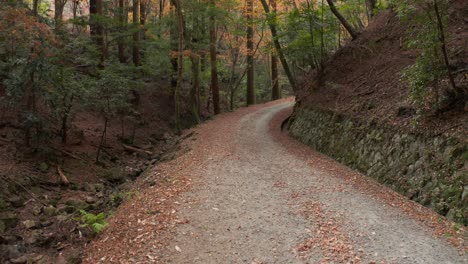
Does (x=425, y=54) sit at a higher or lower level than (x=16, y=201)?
higher

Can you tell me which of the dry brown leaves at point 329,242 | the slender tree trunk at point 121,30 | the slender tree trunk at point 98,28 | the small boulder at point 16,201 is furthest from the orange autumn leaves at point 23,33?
the dry brown leaves at point 329,242

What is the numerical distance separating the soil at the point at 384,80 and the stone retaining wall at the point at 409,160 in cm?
27

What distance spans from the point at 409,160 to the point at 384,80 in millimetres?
4269

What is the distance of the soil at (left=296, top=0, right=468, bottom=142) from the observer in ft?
25.4

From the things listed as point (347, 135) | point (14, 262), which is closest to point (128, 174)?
point (14, 262)

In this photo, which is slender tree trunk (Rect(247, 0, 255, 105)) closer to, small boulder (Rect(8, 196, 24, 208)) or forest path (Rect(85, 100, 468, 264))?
forest path (Rect(85, 100, 468, 264))

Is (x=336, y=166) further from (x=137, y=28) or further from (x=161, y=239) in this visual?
(x=137, y=28)

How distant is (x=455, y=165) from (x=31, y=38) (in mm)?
11396

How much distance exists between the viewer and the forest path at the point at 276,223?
525cm

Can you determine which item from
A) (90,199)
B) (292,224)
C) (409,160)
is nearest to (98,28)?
(90,199)

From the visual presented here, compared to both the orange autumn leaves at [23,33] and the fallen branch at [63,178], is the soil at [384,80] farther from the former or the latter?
the orange autumn leaves at [23,33]

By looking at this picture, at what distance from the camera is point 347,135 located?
1071 cm

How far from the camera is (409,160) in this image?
7.71m

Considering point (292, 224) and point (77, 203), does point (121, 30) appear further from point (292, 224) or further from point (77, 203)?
point (292, 224)
